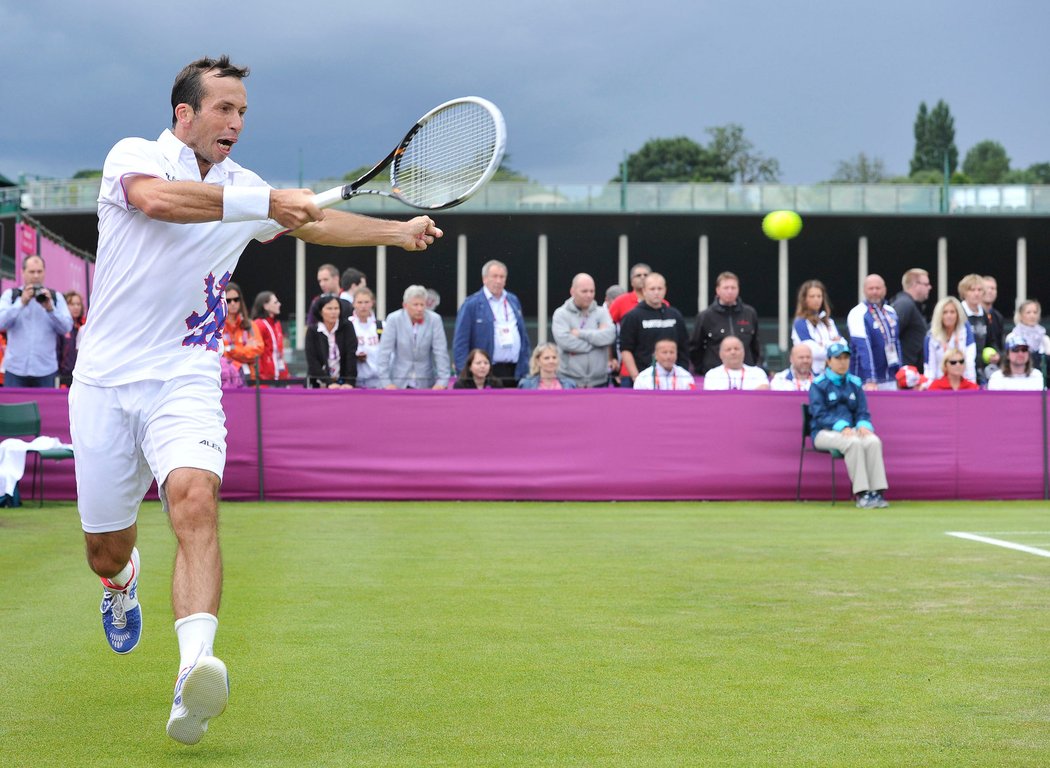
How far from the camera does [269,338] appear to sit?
1513 centimetres

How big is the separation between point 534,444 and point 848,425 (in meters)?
3.22

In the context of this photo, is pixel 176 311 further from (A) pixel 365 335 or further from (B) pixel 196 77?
(A) pixel 365 335

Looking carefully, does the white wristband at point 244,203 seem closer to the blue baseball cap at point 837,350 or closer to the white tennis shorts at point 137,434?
the white tennis shorts at point 137,434

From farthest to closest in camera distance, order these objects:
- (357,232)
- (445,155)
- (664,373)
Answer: (664,373) → (445,155) → (357,232)

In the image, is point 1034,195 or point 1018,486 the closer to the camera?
point 1018,486

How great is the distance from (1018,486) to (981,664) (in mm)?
10275

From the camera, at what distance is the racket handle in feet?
15.4

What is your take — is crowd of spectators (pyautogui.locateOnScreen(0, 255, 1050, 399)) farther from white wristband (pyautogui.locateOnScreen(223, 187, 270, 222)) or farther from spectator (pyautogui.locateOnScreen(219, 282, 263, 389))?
white wristband (pyautogui.locateOnScreen(223, 187, 270, 222))

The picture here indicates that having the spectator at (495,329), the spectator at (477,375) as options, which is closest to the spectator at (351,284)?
the spectator at (495,329)

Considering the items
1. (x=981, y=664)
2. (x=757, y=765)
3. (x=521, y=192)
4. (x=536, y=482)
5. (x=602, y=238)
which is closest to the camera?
(x=757, y=765)

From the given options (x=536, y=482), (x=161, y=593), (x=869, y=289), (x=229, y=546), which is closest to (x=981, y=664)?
(x=161, y=593)

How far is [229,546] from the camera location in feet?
33.2

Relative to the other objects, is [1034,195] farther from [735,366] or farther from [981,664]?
Answer: [981,664]

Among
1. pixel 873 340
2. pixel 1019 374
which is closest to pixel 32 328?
pixel 873 340
